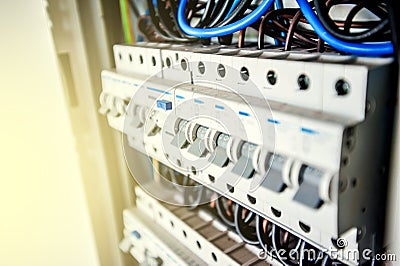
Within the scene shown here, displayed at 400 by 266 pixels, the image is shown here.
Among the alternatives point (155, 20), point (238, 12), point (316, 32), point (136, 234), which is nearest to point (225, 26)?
point (238, 12)

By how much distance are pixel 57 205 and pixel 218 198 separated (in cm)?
59

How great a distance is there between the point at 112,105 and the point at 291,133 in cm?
54

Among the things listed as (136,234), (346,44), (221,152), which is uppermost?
(346,44)

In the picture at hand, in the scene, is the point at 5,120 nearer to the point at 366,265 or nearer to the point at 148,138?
the point at 148,138

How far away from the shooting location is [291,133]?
448 millimetres

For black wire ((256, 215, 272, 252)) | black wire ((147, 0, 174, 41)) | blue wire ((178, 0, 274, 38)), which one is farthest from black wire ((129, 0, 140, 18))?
black wire ((256, 215, 272, 252))

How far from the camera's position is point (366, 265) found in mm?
518

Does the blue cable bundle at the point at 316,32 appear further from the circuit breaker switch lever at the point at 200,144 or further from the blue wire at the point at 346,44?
the circuit breaker switch lever at the point at 200,144

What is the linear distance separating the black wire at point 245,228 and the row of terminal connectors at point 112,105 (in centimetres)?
35

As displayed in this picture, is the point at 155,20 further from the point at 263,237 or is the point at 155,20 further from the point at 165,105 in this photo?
the point at 263,237

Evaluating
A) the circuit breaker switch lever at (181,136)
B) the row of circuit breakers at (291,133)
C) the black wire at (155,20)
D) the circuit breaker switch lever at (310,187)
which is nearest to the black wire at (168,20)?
the black wire at (155,20)

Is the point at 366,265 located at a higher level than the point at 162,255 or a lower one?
higher

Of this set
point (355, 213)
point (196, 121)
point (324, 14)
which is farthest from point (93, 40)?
point (355, 213)

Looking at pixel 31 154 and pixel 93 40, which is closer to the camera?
pixel 93 40
